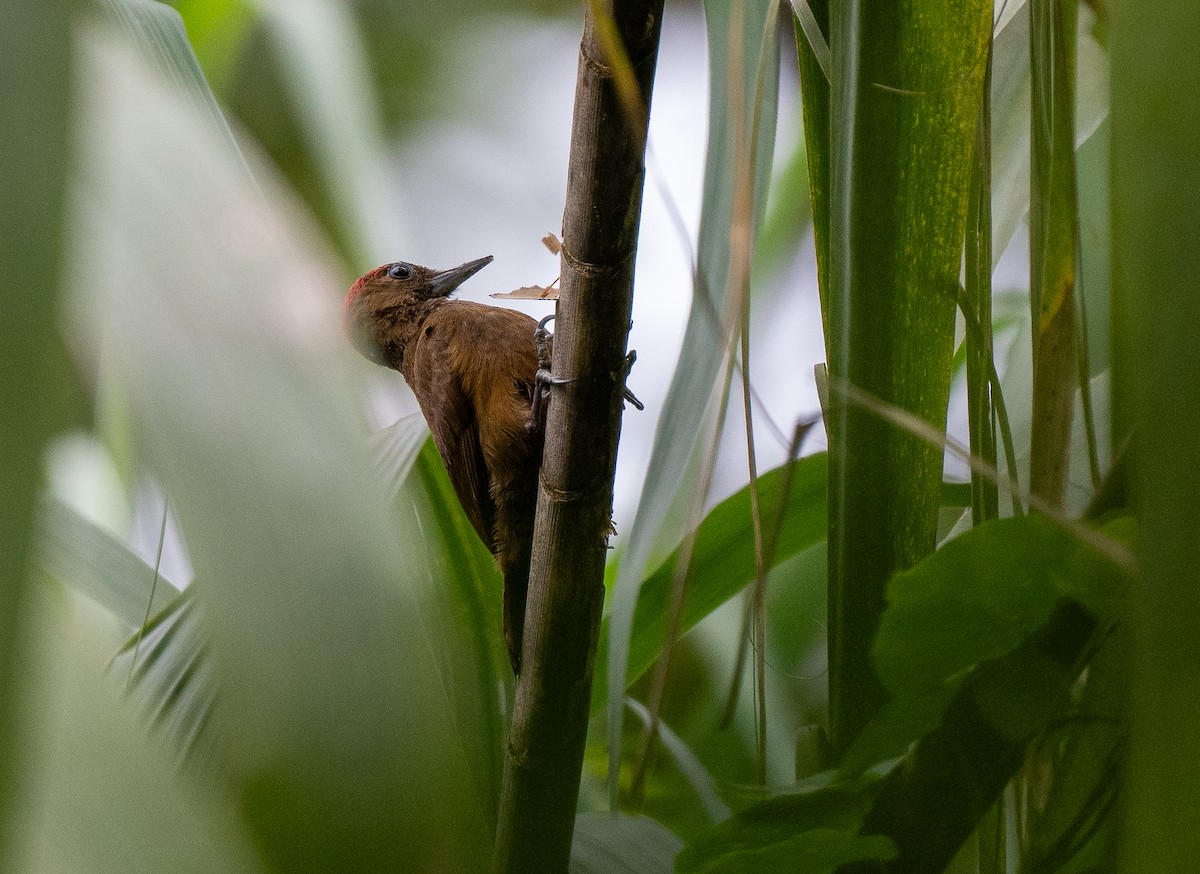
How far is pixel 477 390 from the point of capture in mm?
992

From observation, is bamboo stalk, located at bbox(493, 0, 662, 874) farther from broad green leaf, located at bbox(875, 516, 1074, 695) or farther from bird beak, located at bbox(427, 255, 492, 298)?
bird beak, located at bbox(427, 255, 492, 298)

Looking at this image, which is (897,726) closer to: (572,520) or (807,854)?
(807,854)

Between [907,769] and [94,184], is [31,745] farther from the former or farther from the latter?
[907,769]

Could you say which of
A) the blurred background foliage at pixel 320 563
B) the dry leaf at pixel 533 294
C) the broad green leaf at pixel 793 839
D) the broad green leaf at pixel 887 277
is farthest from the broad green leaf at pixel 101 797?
the dry leaf at pixel 533 294

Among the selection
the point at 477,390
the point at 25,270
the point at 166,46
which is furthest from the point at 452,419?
the point at 25,270

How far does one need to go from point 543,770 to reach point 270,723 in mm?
247

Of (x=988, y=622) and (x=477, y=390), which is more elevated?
(x=477, y=390)

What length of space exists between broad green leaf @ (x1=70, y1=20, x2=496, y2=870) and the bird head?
867 mm

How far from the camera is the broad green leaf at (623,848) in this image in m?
0.53

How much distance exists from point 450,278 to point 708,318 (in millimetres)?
847

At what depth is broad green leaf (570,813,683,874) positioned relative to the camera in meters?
0.53

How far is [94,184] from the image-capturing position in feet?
1.06

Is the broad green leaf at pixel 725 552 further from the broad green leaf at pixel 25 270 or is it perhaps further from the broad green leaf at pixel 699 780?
the broad green leaf at pixel 25 270

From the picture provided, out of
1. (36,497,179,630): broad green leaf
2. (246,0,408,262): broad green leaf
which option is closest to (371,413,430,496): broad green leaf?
(36,497,179,630): broad green leaf
